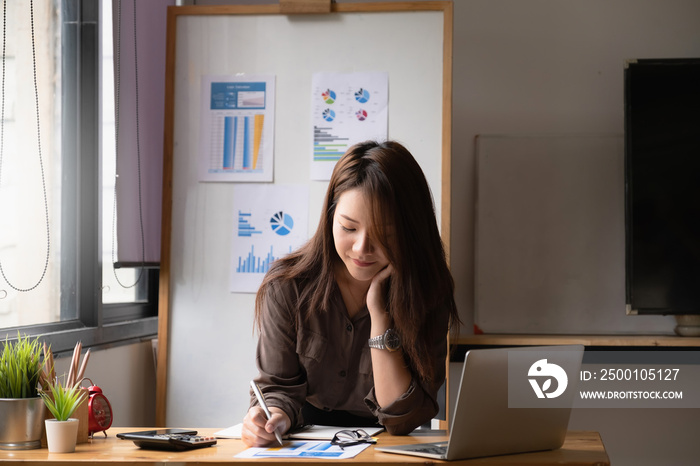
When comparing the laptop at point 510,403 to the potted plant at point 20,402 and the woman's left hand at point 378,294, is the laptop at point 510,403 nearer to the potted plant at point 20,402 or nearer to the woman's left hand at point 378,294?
the woman's left hand at point 378,294

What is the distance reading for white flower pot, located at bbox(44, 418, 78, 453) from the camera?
138 centimetres

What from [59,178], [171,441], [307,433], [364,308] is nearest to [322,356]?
[364,308]

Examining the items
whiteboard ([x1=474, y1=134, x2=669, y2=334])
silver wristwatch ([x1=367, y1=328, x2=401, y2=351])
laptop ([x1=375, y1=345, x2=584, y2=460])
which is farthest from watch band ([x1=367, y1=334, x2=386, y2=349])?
whiteboard ([x1=474, y1=134, x2=669, y2=334])

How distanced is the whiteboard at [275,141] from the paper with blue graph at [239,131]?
0.03 m

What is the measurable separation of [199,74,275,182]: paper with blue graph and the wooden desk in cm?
127

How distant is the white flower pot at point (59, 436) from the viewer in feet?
4.53

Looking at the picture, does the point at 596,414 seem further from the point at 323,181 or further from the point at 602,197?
the point at 323,181

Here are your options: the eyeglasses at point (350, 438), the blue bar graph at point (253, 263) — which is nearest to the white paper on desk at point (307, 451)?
the eyeglasses at point (350, 438)

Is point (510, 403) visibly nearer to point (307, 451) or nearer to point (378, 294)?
point (307, 451)

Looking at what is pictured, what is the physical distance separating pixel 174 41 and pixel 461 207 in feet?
4.29

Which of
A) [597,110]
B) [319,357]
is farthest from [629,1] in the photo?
[319,357]

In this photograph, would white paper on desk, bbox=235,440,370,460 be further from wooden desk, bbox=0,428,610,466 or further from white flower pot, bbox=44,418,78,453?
white flower pot, bbox=44,418,78,453

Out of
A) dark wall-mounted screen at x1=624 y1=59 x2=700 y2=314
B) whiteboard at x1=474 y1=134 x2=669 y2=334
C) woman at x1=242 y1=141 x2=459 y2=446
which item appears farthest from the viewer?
whiteboard at x1=474 y1=134 x2=669 y2=334

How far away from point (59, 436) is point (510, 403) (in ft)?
2.69
